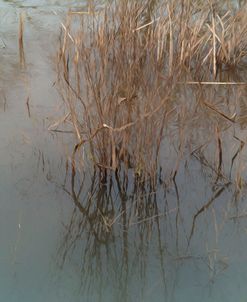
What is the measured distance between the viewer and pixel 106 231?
Result: 215 centimetres

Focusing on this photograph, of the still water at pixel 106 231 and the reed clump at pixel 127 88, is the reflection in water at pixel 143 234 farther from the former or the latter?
the reed clump at pixel 127 88

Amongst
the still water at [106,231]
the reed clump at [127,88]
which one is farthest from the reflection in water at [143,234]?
the reed clump at [127,88]

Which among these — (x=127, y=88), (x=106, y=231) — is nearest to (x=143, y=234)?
(x=106, y=231)

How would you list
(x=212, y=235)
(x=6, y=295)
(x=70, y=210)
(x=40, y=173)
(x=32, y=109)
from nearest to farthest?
(x=6, y=295), (x=212, y=235), (x=70, y=210), (x=40, y=173), (x=32, y=109)

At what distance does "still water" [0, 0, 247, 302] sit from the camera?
1.84m

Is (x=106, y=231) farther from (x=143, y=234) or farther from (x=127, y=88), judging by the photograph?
(x=127, y=88)

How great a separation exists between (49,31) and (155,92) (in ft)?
6.89

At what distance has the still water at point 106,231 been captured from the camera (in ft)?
6.04

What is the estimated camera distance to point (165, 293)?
5.96ft

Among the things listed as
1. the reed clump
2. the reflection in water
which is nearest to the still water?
the reflection in water

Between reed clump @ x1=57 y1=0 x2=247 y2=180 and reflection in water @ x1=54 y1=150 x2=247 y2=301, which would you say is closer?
reflection in water @ x1=54 y1=150 x2=247 y2=301

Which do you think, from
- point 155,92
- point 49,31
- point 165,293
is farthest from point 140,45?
point 49,31

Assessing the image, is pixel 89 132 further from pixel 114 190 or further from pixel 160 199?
pixel 160 199

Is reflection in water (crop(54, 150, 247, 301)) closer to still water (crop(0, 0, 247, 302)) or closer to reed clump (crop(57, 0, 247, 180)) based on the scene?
still water (crop(0, 0, 247, 302))
